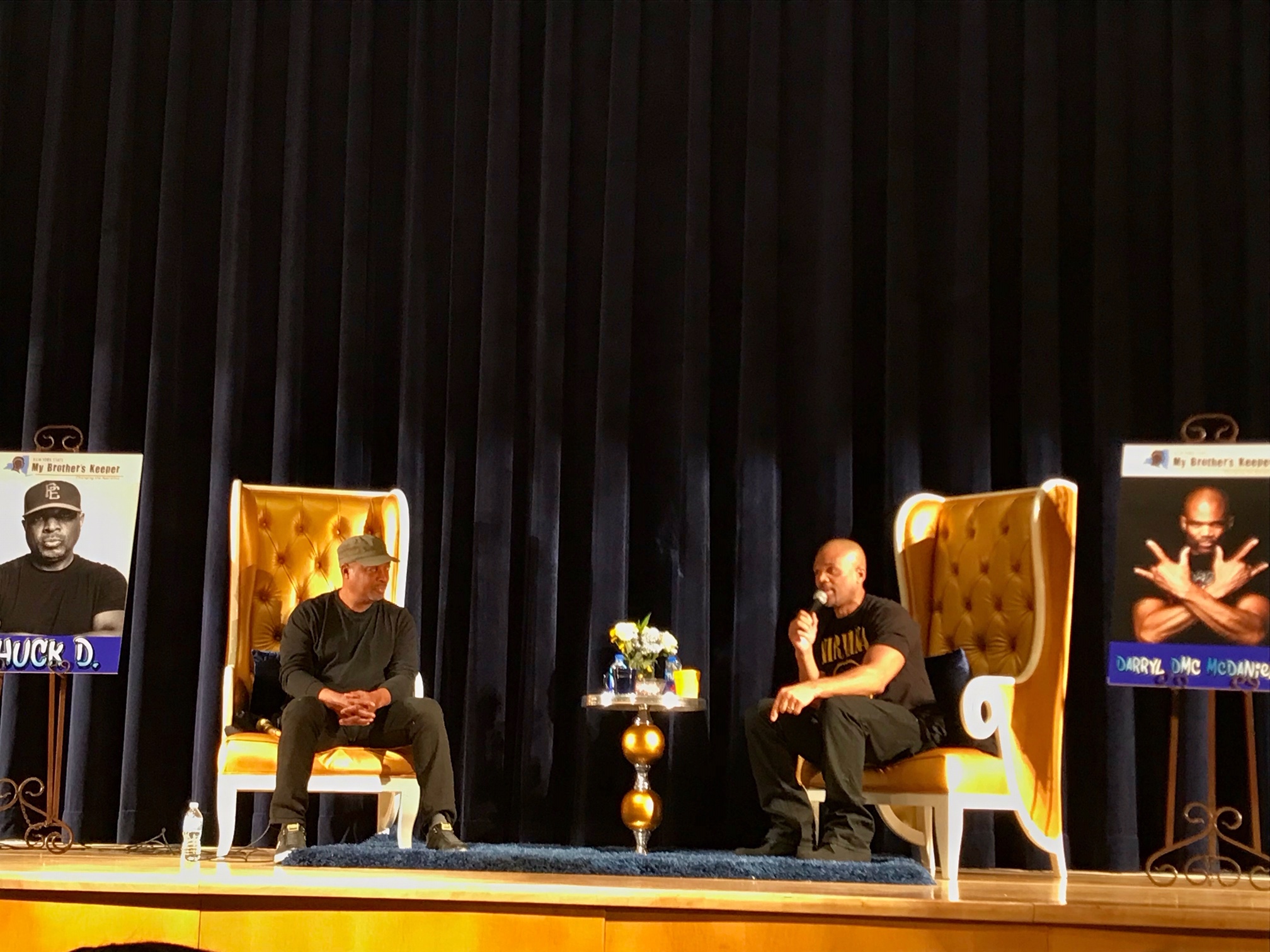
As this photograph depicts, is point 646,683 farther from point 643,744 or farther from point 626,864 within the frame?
point 626,864

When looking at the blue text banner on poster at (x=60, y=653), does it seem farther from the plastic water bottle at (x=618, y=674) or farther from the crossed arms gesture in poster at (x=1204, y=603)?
the crossed arms gesture in poster at (x=1204, y=603)

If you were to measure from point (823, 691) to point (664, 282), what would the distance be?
5.92ft

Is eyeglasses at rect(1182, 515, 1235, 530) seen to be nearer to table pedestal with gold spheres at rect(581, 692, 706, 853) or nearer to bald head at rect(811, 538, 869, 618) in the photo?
bald head at rect(811, 538, 869, 618)

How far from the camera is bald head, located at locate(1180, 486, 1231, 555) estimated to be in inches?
156

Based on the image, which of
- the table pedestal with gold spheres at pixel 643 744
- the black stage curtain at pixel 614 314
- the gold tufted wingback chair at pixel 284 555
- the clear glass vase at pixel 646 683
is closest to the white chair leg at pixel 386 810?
the gold tufted wingback chair at pixel 284 555

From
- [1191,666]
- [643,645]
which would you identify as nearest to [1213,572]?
[1191,666]

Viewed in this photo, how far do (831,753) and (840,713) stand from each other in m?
0.11

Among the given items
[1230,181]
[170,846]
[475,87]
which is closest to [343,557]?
[170,846]

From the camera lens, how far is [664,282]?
5.11m

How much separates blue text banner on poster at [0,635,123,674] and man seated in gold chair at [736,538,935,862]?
191 centimetres

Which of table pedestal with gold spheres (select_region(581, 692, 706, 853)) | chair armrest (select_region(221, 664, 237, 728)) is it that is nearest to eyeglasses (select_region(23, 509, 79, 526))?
chair armrest (select_region(221, 664, 237, 728))

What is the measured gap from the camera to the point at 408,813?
4168 millimetres

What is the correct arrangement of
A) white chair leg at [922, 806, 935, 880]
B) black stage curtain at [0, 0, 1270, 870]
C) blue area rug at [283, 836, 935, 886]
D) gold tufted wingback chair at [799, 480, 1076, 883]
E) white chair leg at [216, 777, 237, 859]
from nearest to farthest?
1. blue area rug at [283, 836, 935, 886]
2. gold tufted wingback chair at [799, 480, 1076, 883]
3. white chair leg at [216, 777, 237, 859]
4. white chair leg at [922, 806, 935, 880]
5. black stage curtain at [0, 0, 1270, 870]

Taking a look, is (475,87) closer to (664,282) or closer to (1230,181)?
(664,282)
